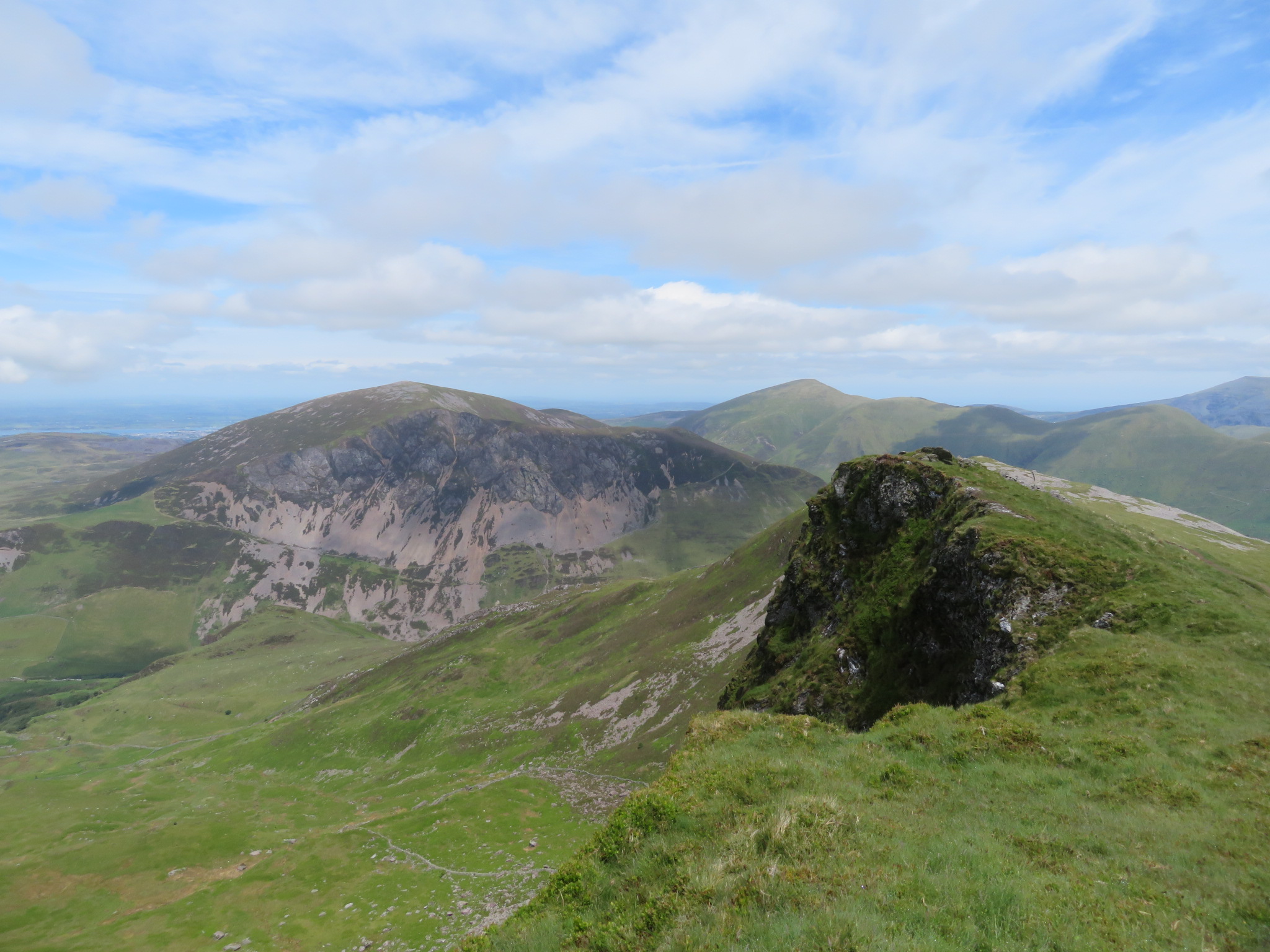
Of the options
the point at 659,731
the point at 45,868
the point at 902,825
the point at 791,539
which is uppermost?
the point at 902,825

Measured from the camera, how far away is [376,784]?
11662 cm

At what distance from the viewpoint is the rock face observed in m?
31.5

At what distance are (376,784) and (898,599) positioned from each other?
12226 centimetres

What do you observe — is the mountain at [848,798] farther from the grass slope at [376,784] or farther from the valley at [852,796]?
A: the grass slope at [376,784]


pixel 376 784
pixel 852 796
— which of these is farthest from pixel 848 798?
pixel 376 784

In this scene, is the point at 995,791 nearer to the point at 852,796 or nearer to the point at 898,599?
the point at 852,796

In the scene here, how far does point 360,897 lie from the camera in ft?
220

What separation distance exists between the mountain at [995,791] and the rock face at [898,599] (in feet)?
0.75

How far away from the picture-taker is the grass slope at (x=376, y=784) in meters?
66.9

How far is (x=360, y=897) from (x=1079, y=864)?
83.4m

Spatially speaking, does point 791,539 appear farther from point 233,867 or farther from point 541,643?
point 233,867

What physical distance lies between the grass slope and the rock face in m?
42.7

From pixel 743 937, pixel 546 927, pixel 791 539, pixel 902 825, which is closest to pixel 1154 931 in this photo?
pixel 902 825

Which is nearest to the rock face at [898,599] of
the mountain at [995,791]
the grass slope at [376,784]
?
the mountain at [995,791]
